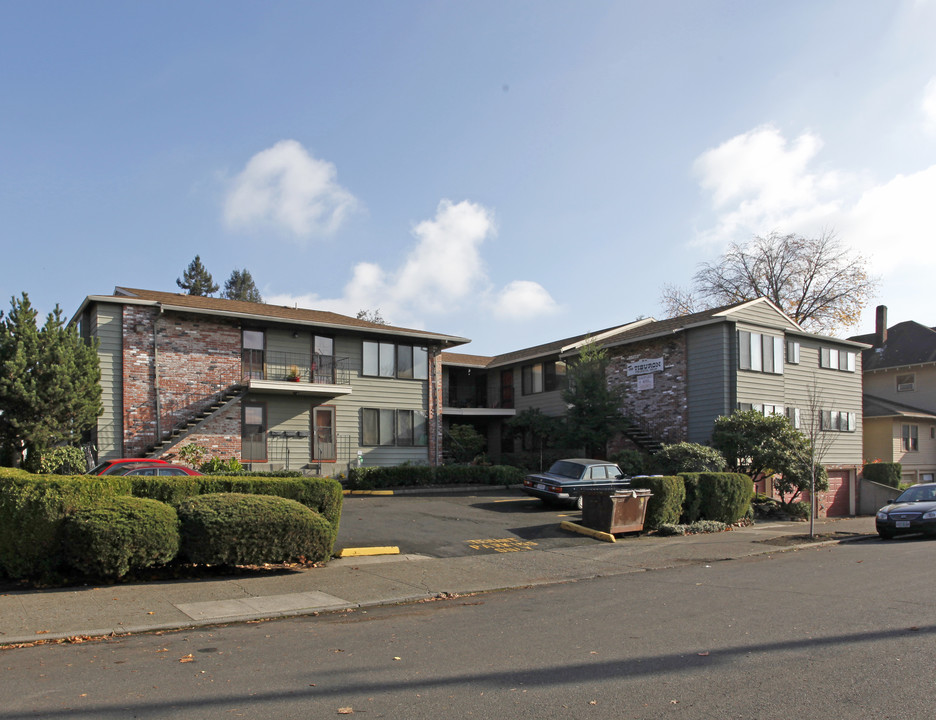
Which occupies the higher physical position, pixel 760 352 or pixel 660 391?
pixel 760 352

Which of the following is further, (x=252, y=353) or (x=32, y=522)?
(x=252, y=353)

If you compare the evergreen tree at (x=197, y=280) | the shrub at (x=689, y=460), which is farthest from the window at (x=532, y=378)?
the evergreen tree at (x=197, y=280)

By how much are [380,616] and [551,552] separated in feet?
20.1

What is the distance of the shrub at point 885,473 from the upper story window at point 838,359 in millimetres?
4715

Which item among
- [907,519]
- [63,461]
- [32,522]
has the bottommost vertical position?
[907,519]

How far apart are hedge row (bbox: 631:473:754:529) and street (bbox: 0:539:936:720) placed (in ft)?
24.5

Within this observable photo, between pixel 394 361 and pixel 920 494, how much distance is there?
60.2 ft

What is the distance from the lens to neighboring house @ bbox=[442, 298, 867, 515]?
1075 inches

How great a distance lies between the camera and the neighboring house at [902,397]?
36.1 metres

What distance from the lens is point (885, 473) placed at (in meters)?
33.4

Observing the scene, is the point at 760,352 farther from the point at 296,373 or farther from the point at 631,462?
the point at 296,373

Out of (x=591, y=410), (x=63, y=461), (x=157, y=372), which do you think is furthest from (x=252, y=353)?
(x=591, y=410)

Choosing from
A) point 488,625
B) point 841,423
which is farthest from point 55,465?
point 841,423

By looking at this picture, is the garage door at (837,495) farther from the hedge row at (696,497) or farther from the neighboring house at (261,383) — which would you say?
the neighboring house at (261,383)
